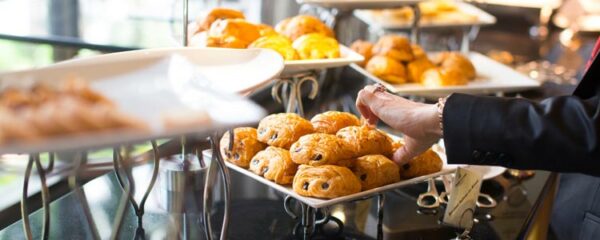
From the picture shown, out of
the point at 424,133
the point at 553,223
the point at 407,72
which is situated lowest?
the point at 553,223

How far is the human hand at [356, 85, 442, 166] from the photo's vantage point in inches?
42.0

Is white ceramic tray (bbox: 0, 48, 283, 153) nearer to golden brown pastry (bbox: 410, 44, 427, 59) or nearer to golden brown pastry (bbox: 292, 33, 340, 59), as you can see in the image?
golden brown pastry (bbox: 292, 33, 340, 59)

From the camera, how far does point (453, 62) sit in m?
2.15

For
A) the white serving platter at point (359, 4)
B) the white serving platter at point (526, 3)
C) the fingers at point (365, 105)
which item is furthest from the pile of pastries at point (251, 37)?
the white serving platter at point (526, 3)

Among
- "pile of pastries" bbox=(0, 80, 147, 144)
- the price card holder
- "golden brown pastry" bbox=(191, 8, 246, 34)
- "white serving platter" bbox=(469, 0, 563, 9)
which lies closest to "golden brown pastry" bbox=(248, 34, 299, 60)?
"golden brown pastry" bbox=(191, 8, 246, 34)

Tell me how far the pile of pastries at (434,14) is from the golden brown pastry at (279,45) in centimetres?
127

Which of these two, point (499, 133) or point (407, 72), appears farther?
point (407, 72)

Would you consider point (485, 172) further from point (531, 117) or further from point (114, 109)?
point (114, 109)

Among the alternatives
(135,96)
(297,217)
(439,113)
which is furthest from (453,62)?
(135,96)

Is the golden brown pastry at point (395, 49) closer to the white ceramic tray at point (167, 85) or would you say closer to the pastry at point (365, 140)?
the pastry at point (365, 140)

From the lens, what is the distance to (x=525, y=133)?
3.23ft

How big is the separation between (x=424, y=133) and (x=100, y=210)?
0.60 metres

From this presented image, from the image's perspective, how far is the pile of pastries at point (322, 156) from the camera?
3.75 ft

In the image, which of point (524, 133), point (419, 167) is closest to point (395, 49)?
point (419, 167)
